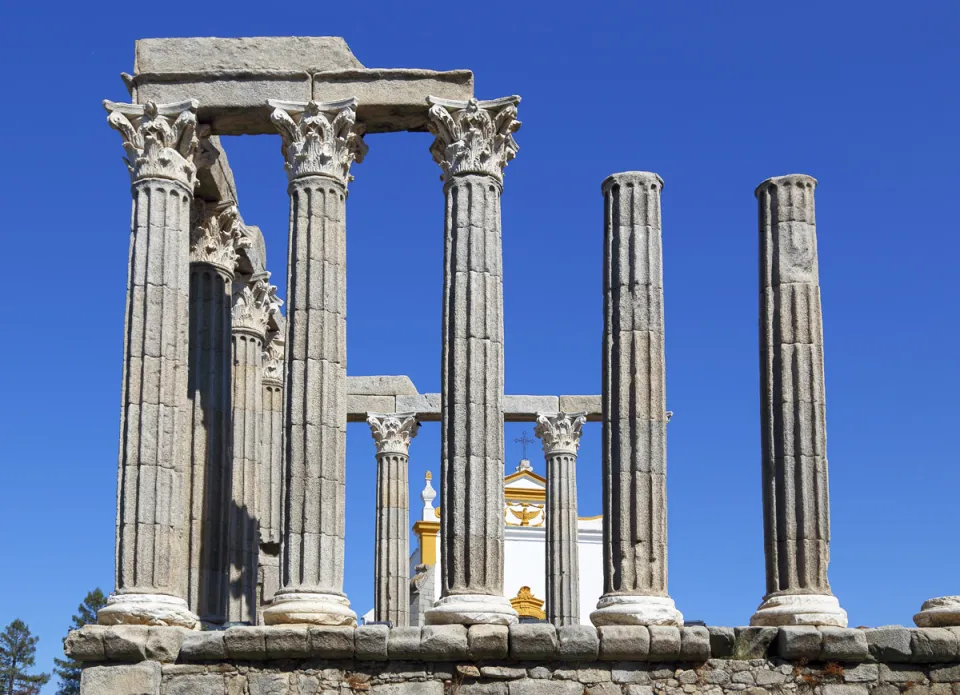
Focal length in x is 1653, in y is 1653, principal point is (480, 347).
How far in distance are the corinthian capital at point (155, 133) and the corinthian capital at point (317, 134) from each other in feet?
4.59

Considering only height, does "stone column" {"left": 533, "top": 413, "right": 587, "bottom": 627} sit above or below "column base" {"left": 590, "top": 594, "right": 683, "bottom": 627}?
above

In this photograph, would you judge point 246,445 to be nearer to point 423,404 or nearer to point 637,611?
point 423,404

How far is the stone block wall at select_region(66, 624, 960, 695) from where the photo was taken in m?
22.2

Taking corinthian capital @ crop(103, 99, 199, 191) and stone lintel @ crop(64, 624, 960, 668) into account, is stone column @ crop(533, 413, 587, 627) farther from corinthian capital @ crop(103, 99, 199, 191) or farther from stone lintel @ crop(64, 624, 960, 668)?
corinthian capital @ crop(103, 99, 199, 191)

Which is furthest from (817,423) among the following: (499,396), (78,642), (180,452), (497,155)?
(78,642)

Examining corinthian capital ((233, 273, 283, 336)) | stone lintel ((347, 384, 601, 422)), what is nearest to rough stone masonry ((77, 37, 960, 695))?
corinthian capital ((233, 273, 283, 336))

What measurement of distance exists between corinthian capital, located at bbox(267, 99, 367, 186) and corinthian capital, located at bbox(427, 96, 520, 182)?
1391 millimetres

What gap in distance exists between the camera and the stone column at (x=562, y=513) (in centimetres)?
3544

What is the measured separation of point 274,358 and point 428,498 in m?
18.3

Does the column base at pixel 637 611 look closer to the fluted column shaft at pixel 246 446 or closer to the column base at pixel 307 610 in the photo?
the column base at pixel 307 610

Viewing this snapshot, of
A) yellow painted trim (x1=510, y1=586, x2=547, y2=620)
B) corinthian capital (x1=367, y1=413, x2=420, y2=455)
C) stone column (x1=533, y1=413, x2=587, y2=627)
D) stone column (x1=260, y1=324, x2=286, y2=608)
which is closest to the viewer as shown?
stone column (x1=260, y1=324, x2=286, y2=608)

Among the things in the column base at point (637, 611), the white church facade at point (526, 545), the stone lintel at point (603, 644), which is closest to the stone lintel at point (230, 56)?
the stone lintel at point (603, 644)

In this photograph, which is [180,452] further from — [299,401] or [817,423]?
[817,423]

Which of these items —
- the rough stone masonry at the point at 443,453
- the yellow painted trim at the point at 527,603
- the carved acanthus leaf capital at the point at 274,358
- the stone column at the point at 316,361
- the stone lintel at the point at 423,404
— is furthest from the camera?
the yellow painted trim at the point at 527,603
